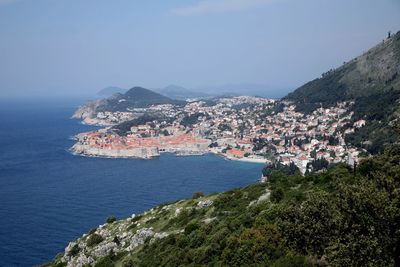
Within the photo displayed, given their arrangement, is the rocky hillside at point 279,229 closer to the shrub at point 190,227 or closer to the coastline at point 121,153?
the shrub at point 190,227

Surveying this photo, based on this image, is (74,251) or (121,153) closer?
(74,251)

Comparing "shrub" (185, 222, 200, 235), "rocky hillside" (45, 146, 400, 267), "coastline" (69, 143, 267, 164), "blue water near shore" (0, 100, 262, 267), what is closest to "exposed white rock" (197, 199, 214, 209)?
"rocky hillside" (45, 146, 400, 267)

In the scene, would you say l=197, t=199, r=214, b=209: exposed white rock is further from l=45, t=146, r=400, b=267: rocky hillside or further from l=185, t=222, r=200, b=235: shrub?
l=185, t=222, r=200, b=235: shrub

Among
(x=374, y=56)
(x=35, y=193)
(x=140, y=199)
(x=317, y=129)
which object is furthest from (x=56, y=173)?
(x=374, y=56)

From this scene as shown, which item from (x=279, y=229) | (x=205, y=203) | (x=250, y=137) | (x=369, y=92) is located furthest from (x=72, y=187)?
(x=369, y=92)

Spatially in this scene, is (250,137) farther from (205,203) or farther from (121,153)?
(205,203)

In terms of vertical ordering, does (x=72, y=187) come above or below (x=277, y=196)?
below

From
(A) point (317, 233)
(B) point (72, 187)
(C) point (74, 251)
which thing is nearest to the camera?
(A) point (317, 233)
